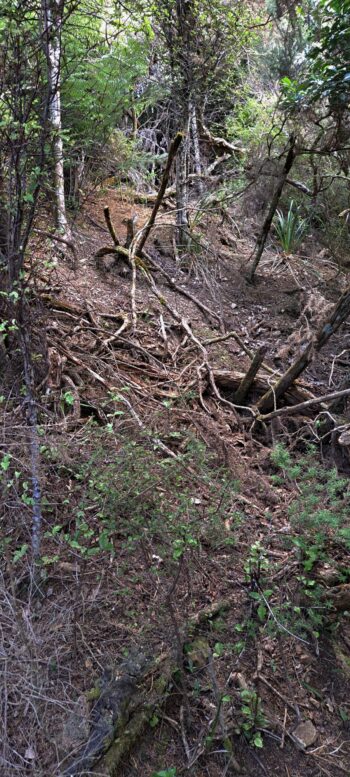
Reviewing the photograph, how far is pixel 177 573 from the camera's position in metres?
2.56

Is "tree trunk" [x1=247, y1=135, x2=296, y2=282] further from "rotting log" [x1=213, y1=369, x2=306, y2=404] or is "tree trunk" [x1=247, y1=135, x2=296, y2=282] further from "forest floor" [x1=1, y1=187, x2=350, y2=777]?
"rotting log" [x1=213, y1=369, x2=306, y2=404]

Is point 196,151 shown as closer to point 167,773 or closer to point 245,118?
point 245,118

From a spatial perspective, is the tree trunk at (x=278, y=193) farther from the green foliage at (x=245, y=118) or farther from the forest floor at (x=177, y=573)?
the green foliage at (x=245, y=118)

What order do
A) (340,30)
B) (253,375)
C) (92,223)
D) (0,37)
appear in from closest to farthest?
(0,37), (340,30), (253,375), (92,223)

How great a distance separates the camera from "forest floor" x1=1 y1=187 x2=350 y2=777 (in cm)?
228

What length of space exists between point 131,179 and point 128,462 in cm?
603

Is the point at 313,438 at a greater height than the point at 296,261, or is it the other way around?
the point at 296,261

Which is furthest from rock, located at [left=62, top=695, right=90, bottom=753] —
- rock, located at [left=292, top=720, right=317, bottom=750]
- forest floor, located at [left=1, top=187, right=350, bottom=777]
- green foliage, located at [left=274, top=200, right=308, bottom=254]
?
green foliage, located at [left=274, top=200, right=308, bottom=254]

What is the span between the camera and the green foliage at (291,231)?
6602mm

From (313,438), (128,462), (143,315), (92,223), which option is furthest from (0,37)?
(92,223)

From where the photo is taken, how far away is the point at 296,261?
7.02 metres

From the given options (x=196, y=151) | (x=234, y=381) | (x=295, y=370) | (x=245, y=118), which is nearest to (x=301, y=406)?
(x=295, y=370)

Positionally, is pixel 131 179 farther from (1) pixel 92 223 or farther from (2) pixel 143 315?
(2) pixel 143 315

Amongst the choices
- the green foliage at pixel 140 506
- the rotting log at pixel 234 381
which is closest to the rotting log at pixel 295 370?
the rotting log at pixel 234 381
